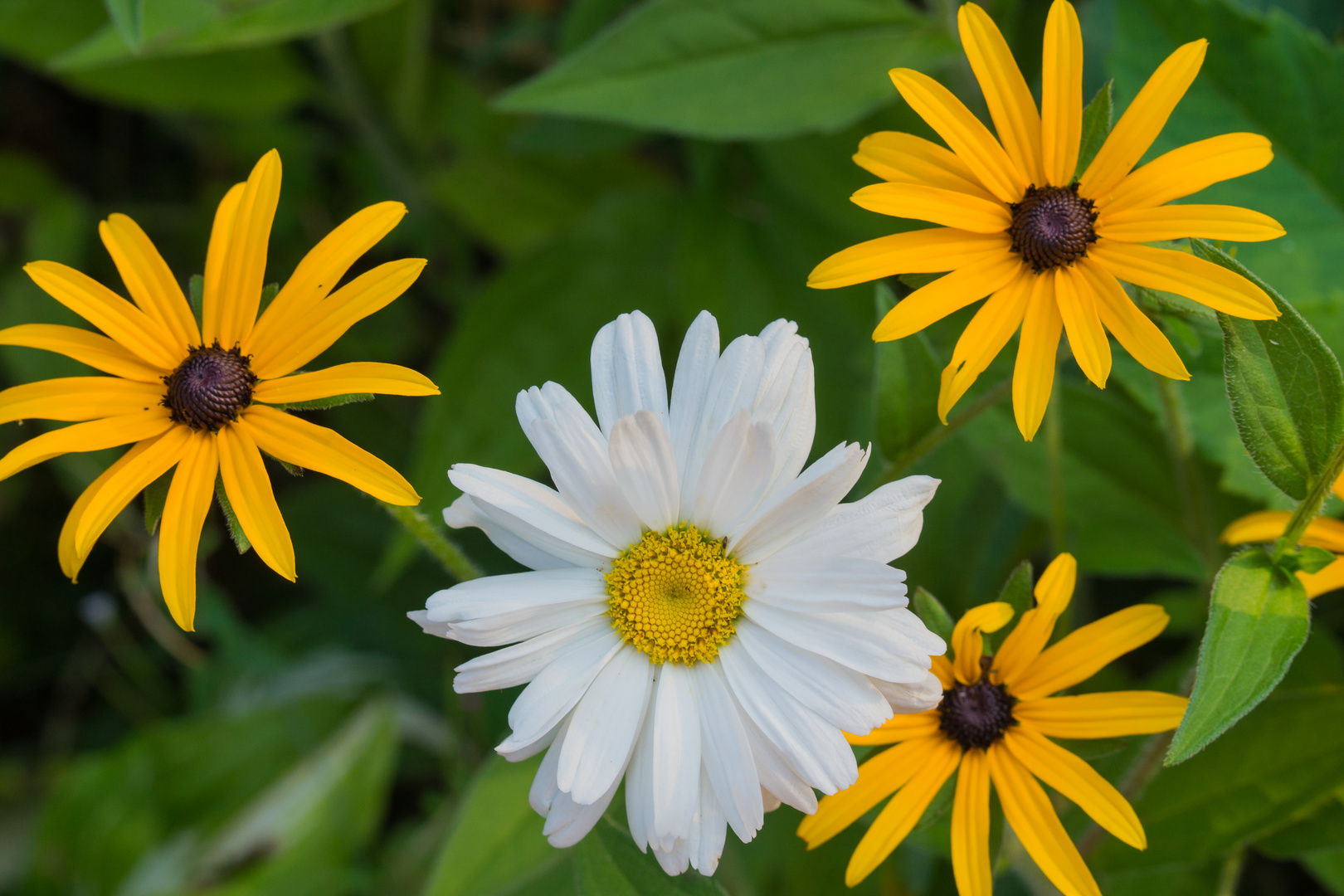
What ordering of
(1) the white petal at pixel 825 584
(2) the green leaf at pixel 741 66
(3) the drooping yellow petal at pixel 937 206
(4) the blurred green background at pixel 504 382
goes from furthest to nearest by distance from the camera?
(2) the green leaf at pixel 741 66
(4) the blurred green background at pixel 504 382
(3) the drooping yellow petal at pixel 937 206
(1) the white petal at pixel 825 584

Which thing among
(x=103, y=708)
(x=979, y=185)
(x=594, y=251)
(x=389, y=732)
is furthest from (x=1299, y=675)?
(x=103, y=708)

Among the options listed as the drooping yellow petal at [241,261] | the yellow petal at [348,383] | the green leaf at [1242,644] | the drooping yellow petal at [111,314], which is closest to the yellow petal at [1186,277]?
the green leaf at [1242,644]

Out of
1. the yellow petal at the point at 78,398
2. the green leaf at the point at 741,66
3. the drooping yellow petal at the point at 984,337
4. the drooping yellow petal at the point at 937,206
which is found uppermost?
the green leaf at the point at 741,66

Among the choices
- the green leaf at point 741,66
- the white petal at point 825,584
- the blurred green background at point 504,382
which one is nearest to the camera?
the white petal at point 825,584

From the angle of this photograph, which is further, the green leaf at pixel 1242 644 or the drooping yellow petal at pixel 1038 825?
the drooping yellow petal at pixel 1038 825

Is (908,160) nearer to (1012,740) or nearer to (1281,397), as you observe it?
(1281,397)

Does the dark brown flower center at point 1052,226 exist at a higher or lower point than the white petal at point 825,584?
higher

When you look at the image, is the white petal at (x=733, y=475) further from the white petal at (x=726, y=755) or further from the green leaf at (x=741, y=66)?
the green leaf at (x=741, y=66)

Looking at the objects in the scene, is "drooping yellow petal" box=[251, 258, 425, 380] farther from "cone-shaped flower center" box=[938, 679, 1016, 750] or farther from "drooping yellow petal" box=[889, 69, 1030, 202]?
"cone-shaped flower center" box=[938, 679, 1016, 750]
